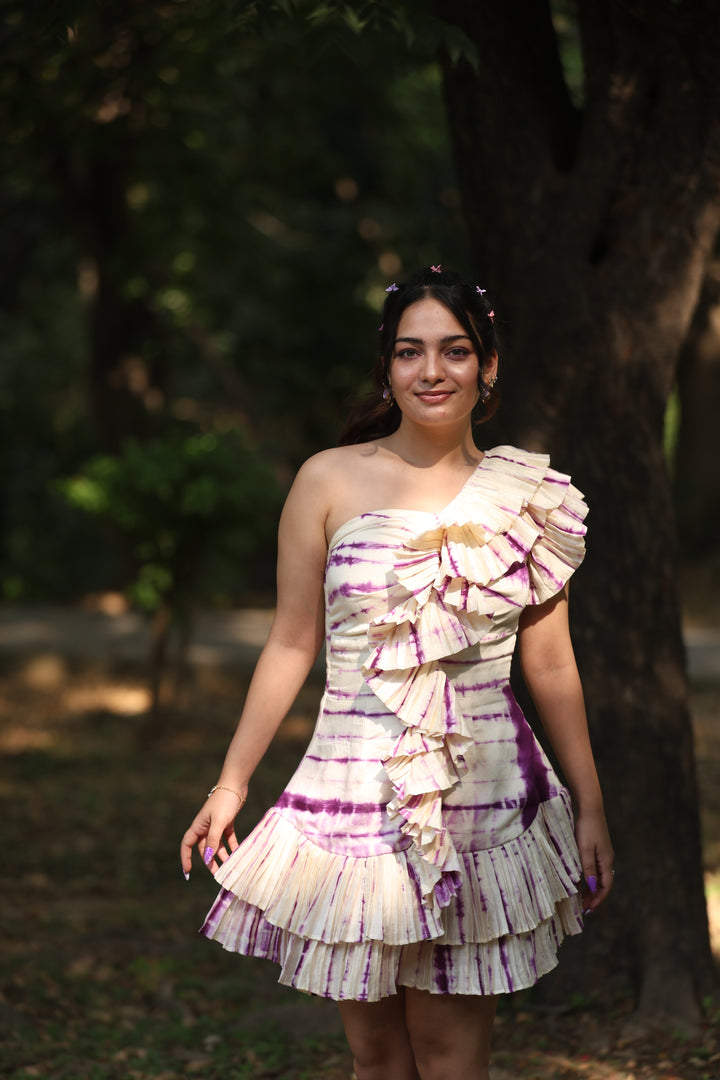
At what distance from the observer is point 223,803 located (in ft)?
8.32

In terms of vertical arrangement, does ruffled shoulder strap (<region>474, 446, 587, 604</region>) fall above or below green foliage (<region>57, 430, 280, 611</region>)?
below

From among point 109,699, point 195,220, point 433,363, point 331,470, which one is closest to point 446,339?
point 433,363

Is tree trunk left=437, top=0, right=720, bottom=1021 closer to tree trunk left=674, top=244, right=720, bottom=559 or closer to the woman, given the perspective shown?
the woman

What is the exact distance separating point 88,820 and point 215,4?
4.88 meters

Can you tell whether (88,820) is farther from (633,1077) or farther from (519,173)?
(519,173)

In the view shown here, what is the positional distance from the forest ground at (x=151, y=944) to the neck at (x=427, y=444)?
2033mm

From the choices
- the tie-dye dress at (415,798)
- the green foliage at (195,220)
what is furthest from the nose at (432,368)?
the green foliage at (195,220)

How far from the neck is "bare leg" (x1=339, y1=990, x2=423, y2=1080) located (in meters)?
1.17

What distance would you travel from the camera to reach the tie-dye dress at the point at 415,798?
2.39m

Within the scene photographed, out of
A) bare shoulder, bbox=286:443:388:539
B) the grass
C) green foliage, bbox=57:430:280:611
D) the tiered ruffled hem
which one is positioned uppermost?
green foliage, bbox=57:430:280:611

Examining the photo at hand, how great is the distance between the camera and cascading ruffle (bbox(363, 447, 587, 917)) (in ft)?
7.79

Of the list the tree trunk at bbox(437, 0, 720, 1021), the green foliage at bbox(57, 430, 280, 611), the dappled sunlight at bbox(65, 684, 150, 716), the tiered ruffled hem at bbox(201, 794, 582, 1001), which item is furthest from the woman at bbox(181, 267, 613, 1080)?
the dappled sunlight at bbox(65, 684, 150, 716)

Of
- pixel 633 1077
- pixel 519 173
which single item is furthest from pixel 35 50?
pixel 633 1077

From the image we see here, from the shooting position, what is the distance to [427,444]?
2.63 metres
